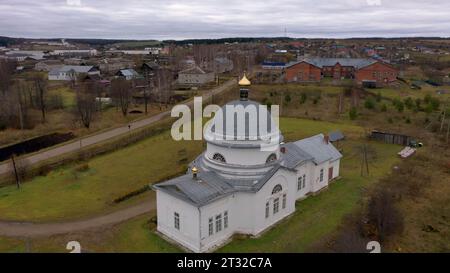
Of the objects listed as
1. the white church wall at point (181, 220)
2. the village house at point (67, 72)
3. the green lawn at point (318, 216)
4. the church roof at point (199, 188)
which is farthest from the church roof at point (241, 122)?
the village house at point (67, 72)

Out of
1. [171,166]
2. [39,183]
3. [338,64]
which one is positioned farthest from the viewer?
[338,64]

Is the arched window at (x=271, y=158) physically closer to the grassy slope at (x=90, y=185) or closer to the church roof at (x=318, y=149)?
the church roof at (x=318, y=149)

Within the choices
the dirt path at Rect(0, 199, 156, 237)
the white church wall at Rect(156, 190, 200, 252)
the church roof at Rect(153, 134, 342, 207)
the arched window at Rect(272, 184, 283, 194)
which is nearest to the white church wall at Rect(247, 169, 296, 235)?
the arched window at Rect(272, 184, 283, 194)

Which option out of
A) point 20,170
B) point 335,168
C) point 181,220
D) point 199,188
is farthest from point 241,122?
point 20,170

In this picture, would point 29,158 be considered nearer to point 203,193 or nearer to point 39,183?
point 39,183

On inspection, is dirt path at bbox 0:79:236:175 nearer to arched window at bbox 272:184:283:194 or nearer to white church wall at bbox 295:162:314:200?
arched window at bbox 272:184:283:194

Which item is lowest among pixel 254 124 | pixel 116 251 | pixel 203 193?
pixel 116 251

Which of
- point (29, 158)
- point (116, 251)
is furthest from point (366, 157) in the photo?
point (29, 158)
